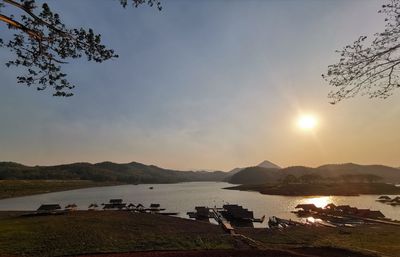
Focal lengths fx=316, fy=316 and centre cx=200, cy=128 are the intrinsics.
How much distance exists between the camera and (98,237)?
125ft

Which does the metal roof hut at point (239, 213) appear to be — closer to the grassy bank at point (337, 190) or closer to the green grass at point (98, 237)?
the green grass at point (98, 237)

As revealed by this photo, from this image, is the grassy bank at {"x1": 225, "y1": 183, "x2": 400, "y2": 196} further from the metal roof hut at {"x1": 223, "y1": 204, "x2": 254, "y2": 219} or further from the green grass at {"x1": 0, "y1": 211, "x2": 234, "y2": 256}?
the green grass at {"x1": 0, "y1": 211, "x2": 234, "y2": 256}

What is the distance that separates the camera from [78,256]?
28.9 meters

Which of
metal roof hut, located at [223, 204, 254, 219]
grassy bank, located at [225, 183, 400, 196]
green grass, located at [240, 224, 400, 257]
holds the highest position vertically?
grassy bank, located at [225, 183, 400, 196]

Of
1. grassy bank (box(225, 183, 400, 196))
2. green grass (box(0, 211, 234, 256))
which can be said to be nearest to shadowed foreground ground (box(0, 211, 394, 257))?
green grass (box(0, 211, 234, 256))

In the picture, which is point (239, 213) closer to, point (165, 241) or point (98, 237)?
point (165, 241)

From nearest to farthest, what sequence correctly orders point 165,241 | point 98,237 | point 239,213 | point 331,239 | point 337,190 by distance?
point 165,241, point 98,237, point 331,239, point 239,213, point 337,190

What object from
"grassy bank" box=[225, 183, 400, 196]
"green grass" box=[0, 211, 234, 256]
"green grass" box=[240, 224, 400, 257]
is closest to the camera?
"green grass" box=[0, 211, 234, 256]

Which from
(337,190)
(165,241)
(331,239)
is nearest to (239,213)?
(331,239)

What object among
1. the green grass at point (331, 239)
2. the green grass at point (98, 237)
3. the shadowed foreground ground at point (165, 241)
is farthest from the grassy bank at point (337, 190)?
the green grass at point (98, 237)

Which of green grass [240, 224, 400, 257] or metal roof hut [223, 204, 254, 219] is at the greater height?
metal roof hut [223, 204, 254, 219]

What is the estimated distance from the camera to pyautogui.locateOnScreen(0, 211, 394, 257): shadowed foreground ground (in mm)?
29406

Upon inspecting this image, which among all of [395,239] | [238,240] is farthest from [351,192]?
[238,240]

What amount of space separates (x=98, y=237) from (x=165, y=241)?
856cm
